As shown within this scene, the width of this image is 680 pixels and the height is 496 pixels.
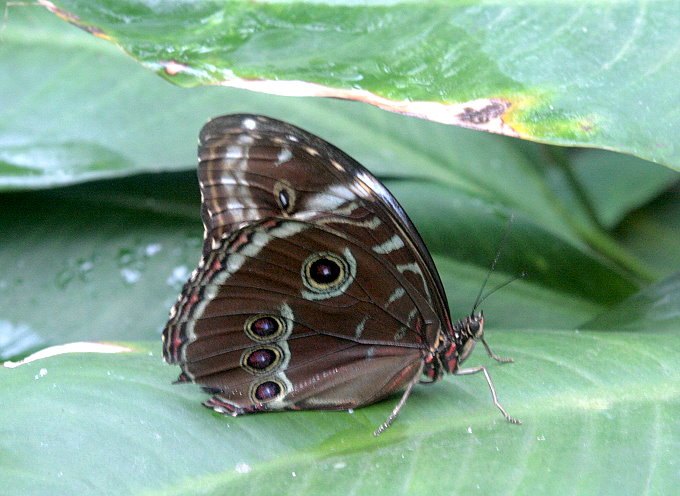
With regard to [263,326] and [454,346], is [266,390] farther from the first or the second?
[454,346]

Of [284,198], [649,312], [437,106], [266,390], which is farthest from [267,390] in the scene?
[649,312]

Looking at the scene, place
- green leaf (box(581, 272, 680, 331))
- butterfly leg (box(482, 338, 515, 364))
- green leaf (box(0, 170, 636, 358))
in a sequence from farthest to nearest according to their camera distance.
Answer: green leaf (box(0, 170, 636, 358)) < green leaf (box(581, 272, 680, 331)) < butterfly leg (box(482, 338, 515, 364))

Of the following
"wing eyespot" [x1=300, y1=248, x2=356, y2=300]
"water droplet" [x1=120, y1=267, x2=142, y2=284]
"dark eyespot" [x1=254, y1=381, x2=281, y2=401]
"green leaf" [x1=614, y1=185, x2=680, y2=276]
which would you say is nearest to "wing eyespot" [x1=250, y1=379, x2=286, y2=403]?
"dark eyespot" [x1=254, y1=381, x2=281, y2=401]

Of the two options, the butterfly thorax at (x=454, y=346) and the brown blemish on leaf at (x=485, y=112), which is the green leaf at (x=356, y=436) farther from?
the brown blemish on leaf at (x=485, y=112)

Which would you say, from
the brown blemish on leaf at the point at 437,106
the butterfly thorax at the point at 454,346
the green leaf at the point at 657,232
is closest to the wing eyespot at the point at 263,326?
the butterfly thorax at the point at 454,346

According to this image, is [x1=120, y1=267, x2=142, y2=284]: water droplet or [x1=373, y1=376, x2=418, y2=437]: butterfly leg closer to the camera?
[x1=373, y1=376, x2=418, y2=437]: butterfly leg

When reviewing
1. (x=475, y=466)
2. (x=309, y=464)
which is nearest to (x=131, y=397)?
(x=309, y=464)

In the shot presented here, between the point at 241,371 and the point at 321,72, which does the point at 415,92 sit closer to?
the point at 321,72

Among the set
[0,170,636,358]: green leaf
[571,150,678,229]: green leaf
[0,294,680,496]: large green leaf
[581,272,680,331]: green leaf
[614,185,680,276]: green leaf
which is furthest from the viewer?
[571,150,678,229]: green leaf

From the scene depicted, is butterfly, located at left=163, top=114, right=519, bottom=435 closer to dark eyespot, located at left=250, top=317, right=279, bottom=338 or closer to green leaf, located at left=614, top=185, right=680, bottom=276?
dark eyespot, located at left=250, top=317, right=279, bottom=338
